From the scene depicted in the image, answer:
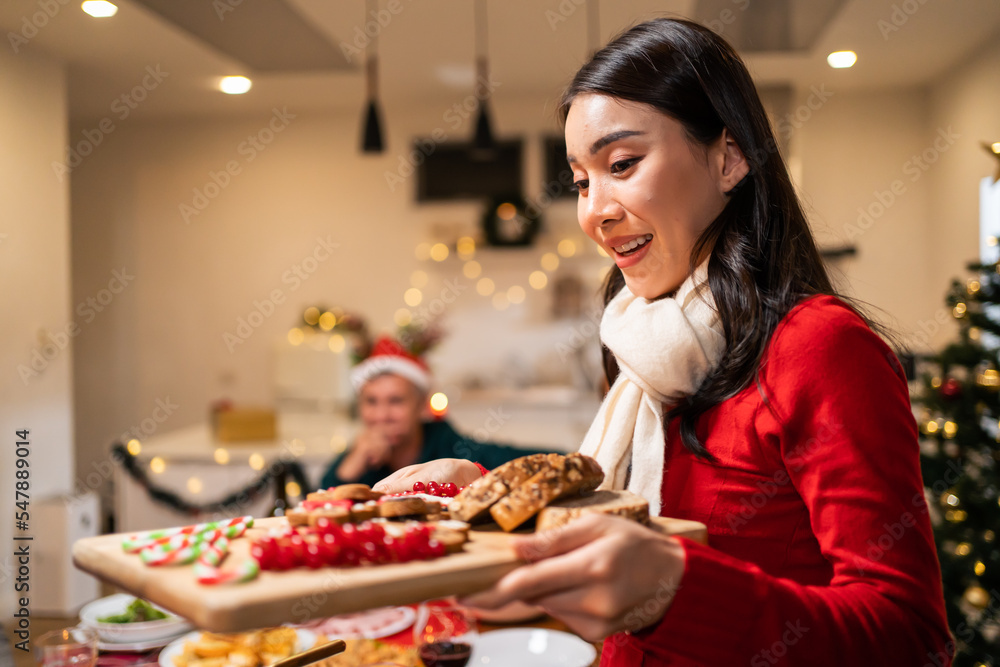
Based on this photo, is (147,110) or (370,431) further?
(147,110)

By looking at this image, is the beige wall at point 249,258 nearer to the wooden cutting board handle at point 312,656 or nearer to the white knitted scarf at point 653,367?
the wooden cutting board handle at point 312,656

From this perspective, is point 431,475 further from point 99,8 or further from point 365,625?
point 99,8

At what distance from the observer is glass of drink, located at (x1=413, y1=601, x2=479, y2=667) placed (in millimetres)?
1247

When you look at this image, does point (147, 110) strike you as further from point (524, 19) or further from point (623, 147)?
point (623, 147)

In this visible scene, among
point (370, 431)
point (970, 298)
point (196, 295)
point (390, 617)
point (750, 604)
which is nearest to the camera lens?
point (750, 604)

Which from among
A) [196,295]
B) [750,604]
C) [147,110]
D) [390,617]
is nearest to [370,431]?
[390,617]

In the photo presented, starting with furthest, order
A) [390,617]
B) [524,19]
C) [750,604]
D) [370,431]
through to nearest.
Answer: [524,19]
[370,431]
[390,617]
[750,604]

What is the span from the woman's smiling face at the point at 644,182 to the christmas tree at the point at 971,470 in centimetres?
207

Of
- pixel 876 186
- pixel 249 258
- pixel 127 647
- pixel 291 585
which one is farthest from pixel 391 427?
pixel 876 186

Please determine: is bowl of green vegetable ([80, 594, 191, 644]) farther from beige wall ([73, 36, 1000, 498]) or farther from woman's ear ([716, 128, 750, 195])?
beige wall ([73, 36, 1000, 498])

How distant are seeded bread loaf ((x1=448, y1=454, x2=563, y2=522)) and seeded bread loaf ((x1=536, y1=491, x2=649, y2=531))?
0.17 ft

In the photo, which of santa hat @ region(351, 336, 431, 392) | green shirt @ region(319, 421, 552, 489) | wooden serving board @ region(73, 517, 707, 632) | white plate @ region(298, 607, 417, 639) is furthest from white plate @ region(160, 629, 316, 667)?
A: santa hat @ region(351, 336, 431, 392)

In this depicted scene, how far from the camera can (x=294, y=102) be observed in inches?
213

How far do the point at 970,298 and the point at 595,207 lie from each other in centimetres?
222
